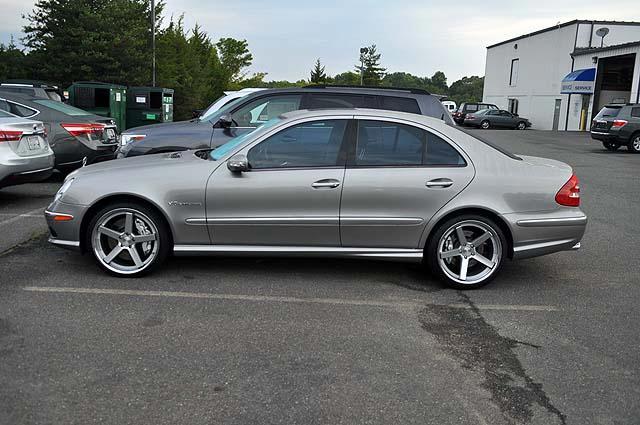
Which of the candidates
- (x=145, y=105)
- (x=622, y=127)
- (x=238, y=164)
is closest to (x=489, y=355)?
(x=238, y=164)

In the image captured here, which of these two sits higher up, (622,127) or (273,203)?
(622,127)

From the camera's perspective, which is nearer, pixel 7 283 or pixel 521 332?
pixel 521 332

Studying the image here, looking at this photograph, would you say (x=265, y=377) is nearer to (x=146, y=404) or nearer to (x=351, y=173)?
(x=146, y=404)

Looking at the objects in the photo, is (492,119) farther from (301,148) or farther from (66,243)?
(66,243)

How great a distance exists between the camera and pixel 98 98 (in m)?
19.5

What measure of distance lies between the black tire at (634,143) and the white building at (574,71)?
13839mm

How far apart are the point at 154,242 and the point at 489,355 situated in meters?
3.00

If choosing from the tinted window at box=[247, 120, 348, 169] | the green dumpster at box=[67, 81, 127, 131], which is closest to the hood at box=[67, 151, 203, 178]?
the tinted window at box=[247, 120, 348, 169]

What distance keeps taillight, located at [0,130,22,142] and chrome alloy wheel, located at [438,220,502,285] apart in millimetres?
6049

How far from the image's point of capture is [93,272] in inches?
227

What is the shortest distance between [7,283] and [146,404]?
263 cm

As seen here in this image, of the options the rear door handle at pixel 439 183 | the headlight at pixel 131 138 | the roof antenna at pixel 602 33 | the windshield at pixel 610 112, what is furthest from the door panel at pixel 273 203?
the roof antenna at pixel 602 33

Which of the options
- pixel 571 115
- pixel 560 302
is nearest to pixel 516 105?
pixel 571 115

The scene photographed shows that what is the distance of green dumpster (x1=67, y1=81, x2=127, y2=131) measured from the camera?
19219 millimetres
